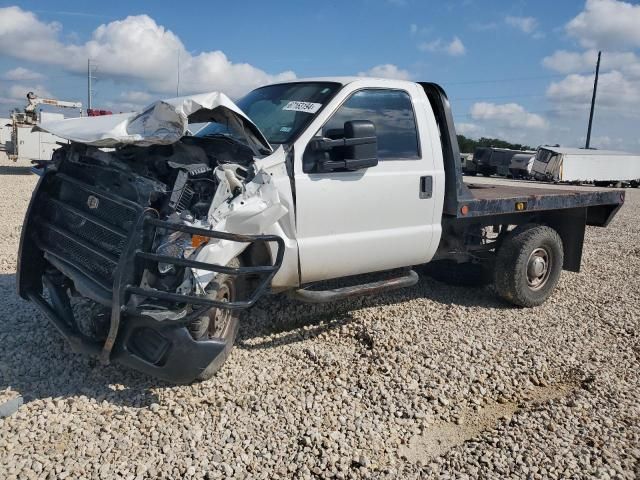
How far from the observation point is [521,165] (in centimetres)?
3509

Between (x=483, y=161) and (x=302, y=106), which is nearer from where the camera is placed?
(x=302, y=106)

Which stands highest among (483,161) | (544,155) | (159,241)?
(544,155)

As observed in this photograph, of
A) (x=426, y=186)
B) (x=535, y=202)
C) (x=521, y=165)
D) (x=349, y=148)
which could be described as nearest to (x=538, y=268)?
(x=535, y=202)

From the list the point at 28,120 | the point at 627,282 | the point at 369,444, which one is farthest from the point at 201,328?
the point at 28,120

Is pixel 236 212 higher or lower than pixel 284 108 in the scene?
lower

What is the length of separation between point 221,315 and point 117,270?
0.90 meters

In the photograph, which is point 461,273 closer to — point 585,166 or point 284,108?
point 284,108

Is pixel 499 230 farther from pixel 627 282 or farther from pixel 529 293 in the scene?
pixel 627 282

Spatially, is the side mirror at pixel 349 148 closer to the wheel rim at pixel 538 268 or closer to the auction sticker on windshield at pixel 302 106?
the auction sticker on windshield at pixel 302 106

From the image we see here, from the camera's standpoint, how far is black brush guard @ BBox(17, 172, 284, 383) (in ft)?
11.1

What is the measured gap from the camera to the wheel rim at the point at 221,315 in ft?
12.6

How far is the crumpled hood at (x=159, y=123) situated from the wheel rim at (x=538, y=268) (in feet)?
11.6

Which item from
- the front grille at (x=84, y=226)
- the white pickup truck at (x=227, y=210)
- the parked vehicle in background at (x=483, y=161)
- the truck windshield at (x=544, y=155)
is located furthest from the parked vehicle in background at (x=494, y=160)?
the front grille at (x=84, y=226)

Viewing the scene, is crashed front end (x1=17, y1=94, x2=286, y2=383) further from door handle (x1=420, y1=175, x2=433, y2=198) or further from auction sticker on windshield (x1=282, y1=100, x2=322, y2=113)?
door handle (x1=420, y1=175, x2=433, y2=198)
